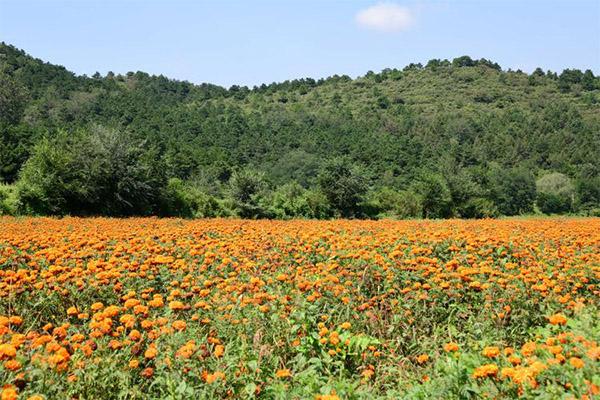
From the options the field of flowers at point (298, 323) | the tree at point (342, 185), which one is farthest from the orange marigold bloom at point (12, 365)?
the tree at point (342, 185)

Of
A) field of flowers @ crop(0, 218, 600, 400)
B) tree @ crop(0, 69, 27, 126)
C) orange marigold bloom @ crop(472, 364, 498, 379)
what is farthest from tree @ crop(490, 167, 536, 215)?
orange marigold bloom @ crop(472, 364, 498, 379)

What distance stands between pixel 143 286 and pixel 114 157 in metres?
22.5

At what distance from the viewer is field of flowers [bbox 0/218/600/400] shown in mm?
3004

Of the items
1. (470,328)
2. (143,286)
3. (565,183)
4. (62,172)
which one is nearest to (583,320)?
(470,328)

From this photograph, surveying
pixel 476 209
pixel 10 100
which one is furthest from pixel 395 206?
pixel 10 100

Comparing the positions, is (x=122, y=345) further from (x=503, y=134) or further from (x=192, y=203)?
(x=503, y=134)

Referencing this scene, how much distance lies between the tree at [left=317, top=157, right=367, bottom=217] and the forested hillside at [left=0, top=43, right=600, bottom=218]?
10cm

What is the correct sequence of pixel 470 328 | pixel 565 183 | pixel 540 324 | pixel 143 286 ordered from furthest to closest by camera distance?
pixel 565 183 < pixel 143 286 < pixel 540 324 < pixel 470 328

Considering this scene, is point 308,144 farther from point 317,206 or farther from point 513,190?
point 317,206

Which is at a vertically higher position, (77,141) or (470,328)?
(77,141)

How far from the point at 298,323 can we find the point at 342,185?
1280 inches

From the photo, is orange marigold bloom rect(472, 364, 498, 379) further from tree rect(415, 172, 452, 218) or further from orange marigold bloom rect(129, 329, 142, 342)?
tree rect(415, 172, 452, 218)

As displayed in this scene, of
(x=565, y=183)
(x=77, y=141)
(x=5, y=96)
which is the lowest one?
(x=565, y=183)

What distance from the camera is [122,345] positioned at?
132 inches
